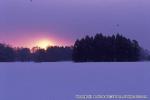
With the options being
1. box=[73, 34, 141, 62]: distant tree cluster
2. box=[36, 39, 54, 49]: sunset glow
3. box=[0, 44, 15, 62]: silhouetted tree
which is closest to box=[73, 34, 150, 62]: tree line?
box=[73, 34, 141, 62]: distant tree cluster

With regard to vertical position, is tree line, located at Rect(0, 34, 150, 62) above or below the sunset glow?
below

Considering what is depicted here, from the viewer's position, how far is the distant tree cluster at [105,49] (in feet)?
5.92

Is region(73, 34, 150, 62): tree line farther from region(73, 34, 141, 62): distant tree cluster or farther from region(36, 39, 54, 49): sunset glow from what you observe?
region(36, 39, 54, 49): sunset glow

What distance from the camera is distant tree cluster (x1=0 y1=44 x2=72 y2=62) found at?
6.11 ft

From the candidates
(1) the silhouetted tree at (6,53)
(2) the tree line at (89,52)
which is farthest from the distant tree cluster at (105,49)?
(1) the silhouetted tree at (6,53)

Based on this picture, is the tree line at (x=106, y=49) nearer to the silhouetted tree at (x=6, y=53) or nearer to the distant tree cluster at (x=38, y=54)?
the distant tree cluster at (x=38, y=54)

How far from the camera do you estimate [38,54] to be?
74.1 inches

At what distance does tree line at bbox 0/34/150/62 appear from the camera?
5.95 ft
